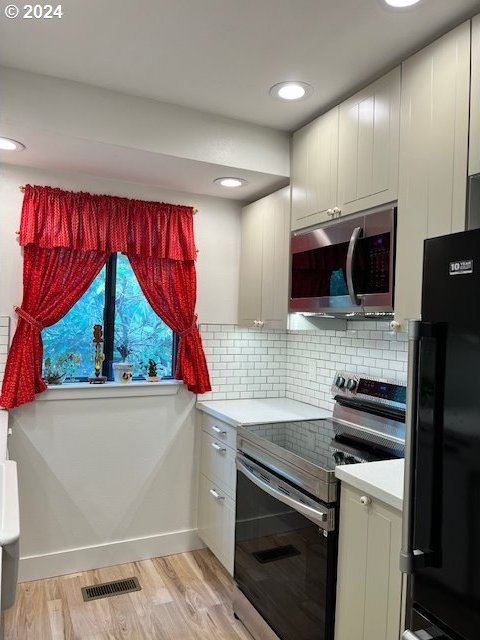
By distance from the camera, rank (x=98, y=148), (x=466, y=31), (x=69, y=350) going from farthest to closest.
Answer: (x=69, y=350) → (x=98, y=148) → (x=466, y=31)

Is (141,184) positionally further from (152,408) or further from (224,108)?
(152,408)

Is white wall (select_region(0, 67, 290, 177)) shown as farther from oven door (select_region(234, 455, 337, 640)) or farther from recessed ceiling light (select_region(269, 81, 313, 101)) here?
oven door (select_region(234, 455, 337, 640))

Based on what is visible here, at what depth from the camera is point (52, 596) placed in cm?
260

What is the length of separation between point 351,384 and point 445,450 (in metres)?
1.45

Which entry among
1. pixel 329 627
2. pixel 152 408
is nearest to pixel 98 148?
pixel 152 408

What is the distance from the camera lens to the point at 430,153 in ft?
5.93

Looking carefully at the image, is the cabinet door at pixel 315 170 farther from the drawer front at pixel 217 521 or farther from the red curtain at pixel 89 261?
the drawer front at pixel 217 521

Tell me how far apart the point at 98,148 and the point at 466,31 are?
5.57 ft

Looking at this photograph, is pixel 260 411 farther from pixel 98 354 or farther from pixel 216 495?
pixel 98 354

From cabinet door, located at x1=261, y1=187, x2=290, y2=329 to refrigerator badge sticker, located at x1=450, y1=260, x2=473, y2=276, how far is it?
5.18ft

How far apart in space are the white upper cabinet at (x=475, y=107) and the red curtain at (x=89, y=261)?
188 cm

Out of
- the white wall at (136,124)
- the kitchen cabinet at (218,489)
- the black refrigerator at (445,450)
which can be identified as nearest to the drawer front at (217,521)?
the kitchen cabinet at (218,489)

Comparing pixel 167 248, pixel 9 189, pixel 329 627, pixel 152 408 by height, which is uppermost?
Result: pixel 9 189

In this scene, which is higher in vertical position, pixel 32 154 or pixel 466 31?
pixel 466 31
